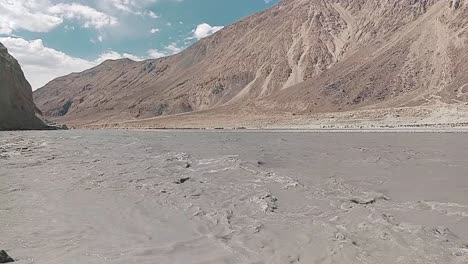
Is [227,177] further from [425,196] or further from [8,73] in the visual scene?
[8,73]

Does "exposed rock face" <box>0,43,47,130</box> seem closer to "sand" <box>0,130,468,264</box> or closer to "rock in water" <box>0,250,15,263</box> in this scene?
"sand" <box>0,130,468,264</box>

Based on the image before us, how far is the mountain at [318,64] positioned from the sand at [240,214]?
202ft

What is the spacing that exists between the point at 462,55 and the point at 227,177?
263ft

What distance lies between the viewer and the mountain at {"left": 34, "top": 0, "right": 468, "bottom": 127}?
8338 centimetres

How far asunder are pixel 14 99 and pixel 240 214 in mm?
67861

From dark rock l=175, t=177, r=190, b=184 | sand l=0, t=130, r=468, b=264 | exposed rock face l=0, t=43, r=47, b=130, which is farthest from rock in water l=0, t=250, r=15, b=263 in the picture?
exposed rock face l=0, t=43, r=47, b=130

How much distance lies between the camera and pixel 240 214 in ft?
31.2

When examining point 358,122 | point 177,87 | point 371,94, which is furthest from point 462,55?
point 177,87

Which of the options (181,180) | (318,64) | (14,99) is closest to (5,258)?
(181,180)

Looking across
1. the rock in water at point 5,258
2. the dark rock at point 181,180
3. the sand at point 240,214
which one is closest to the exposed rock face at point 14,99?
the sand at point 240,214

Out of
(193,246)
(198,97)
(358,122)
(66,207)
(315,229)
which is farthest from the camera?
(198,97)

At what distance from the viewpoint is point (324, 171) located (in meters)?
15.7

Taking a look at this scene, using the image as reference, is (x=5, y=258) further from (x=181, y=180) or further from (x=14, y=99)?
(x=14, y=99)

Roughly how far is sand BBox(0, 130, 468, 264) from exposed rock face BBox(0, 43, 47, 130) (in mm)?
54889
